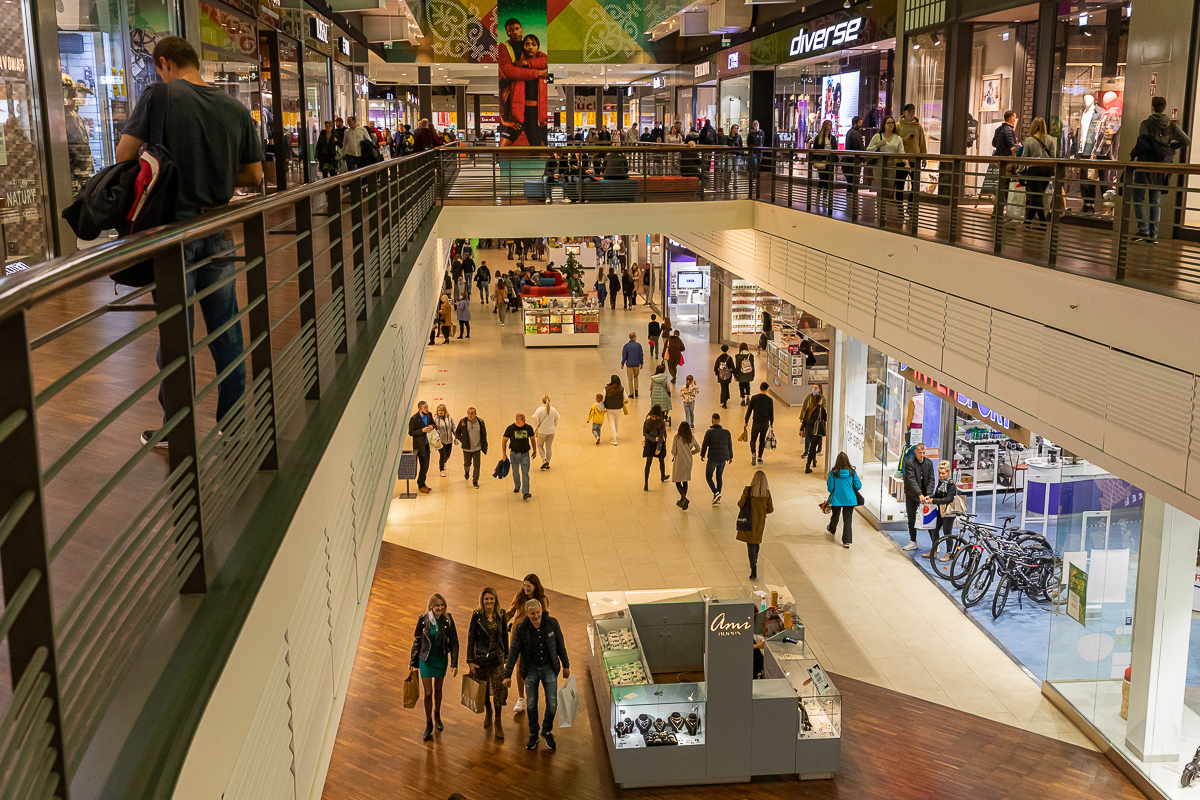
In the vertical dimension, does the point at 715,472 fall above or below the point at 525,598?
below

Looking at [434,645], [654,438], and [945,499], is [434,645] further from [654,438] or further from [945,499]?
[945,499]

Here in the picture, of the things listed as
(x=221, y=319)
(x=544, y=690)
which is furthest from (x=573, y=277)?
(x=221, y=319)

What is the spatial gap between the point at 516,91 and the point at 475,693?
1679 cm

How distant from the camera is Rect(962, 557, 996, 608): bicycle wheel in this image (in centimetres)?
1375

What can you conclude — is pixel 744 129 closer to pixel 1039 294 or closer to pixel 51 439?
pixel 1039 294

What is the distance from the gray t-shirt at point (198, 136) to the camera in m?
3.84

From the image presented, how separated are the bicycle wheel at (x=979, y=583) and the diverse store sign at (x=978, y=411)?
169 centimetres

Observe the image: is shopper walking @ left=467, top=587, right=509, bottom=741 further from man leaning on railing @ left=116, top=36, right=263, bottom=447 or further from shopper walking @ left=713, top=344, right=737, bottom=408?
shopper walking @ left=713, top=344, right=737, bottom=408

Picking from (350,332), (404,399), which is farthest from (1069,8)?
(350,332)

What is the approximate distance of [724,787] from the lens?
10.5 metres

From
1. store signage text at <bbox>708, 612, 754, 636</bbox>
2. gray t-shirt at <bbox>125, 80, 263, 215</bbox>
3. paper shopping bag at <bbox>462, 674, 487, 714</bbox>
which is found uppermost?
gray t-shirt at <bbox>125, 80, 263, 215</bbox>

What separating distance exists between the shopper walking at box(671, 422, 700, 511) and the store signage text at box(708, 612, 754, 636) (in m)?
6.78

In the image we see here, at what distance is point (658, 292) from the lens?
1457 inches

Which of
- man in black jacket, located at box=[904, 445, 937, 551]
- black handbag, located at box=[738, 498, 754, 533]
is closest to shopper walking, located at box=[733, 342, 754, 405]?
man in black jacket, located at box=[904, 445, 937, 551]
